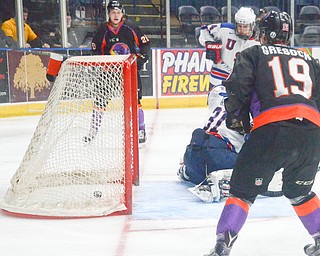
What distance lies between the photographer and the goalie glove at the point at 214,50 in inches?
155

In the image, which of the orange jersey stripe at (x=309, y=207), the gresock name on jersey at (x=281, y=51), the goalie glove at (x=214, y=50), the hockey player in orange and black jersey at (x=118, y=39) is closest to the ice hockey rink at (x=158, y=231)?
the orange jersey stripe at (x=309, y=207)

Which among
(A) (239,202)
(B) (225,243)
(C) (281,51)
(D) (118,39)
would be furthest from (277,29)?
(D) (118,39)

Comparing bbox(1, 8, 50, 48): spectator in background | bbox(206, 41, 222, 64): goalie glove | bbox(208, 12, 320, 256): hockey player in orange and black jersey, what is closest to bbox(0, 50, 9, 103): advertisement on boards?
bbox(1, 8, 50, 48): spectator in background

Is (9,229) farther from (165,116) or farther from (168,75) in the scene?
(168,75)

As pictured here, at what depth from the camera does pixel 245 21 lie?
374 cm

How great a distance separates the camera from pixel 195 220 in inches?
99.6

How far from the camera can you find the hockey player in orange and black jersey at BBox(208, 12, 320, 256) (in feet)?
6.06

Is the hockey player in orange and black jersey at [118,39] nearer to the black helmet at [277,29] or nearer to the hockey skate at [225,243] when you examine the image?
the black helmet at [277,29]

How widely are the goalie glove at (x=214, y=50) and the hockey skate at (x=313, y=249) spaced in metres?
2.11

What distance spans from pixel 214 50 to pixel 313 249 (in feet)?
7.08

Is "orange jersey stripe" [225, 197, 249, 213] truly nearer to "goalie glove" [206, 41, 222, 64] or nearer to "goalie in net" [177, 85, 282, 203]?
"goalie in net" [177, 85, 282, 203]

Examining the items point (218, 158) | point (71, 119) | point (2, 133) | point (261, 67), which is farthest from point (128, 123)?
point (2, 133)

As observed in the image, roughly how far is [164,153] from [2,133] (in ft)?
6.07

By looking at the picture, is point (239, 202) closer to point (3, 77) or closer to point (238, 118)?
point (238, 118)
